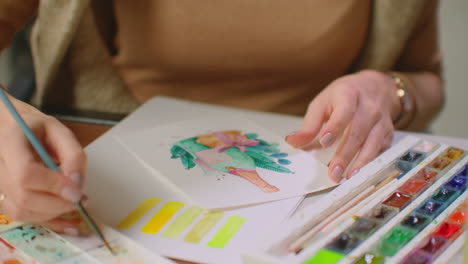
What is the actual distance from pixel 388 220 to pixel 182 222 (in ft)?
0.61

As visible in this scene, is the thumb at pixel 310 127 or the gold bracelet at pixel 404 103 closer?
the thumb at pixel 310 127

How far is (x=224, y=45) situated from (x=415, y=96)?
1.00 feet

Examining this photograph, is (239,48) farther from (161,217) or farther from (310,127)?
(161,217)

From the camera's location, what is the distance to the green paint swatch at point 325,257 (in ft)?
1.25

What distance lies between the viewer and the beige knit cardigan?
0.77 m

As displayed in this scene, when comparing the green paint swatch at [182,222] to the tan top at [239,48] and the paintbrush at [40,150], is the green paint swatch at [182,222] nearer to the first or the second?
the paintbrush at [40,150]

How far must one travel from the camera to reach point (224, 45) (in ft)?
2.61

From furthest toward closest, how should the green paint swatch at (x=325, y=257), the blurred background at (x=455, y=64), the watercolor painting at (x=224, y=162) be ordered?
the blurred background at (x=455, y=64)
the watercolor painting at (x=224, y=162)
the green paint swatch at (x=325, y=257)

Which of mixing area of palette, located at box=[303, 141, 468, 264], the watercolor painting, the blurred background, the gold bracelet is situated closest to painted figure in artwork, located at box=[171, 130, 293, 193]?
the watercolor painting

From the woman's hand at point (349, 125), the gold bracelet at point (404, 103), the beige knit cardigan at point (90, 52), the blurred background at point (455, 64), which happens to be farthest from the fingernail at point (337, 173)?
the blurred background at point (455, 64)

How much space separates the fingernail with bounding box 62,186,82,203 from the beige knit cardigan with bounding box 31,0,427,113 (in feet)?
1.32

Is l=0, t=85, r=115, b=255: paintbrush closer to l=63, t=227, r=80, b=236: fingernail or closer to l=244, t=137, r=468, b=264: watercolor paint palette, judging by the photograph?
l=63, t=227, r=80, b=236: fingernail

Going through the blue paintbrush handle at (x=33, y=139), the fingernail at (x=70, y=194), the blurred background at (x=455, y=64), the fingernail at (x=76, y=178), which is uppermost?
the blue paintbrush handle at (x=33, y=139)

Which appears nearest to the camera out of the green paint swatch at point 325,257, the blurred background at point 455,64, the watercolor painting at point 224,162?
the green paint swatch at point 325,257
